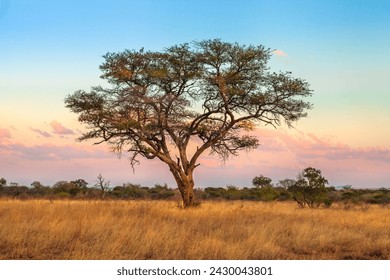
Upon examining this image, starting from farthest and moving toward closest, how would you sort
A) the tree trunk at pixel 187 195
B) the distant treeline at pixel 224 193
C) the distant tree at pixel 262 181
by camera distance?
the distant tree at pixel 262 181 → the distant treeline at pixel 224 193 → the tree trunk at pixel 187 195

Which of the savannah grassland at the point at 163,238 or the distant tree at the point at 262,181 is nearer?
the savannah grassland at the point at 163,238

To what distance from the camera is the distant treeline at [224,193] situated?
1251 inches

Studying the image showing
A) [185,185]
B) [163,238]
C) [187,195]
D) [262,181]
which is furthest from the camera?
[262,181]

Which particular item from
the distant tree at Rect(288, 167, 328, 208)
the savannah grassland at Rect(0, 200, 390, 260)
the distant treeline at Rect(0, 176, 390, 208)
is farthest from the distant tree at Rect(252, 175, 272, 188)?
the savannah grassland at Rect(0, 200, 390, 260)

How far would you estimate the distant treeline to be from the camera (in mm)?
31781

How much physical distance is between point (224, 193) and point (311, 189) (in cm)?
2530

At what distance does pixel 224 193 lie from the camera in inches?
2205

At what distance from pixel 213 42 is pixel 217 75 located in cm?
174

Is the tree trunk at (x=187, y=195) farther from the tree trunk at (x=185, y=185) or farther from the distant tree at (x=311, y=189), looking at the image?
the distant tree at (x=311, y=189)

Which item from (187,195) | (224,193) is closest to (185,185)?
(187,195)

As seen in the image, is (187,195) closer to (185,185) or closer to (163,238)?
(185,185)

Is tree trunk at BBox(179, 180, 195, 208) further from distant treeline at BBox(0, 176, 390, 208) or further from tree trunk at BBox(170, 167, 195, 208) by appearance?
distant treeline at BBox(0, 176, 390, 208)

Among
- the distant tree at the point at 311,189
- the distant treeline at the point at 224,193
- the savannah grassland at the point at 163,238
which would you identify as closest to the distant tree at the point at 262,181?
the distant treeline at the point at 224,193

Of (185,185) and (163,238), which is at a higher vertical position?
(185,185)
